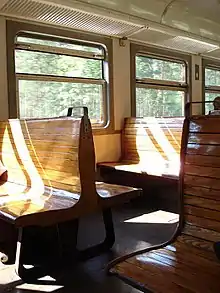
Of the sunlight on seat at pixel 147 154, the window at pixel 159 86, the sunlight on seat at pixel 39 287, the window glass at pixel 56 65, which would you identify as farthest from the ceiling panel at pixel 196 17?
the sunlight on seat at pixel 39 287

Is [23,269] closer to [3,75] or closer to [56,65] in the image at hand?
[3,75]

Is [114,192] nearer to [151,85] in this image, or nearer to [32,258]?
[32,258]

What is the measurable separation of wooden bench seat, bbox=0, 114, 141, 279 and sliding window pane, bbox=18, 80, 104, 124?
2.85 ft

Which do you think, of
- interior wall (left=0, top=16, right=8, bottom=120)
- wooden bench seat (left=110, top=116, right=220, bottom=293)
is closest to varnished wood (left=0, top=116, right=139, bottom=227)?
interior wall (left=0, top=16, right=8, bottom=120)

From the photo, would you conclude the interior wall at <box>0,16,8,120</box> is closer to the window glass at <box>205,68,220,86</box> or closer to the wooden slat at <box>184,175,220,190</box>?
the wooden slat at <box>184,175,220,190</box>

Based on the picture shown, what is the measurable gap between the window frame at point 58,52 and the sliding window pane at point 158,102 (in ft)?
2.15

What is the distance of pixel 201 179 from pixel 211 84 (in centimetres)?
529

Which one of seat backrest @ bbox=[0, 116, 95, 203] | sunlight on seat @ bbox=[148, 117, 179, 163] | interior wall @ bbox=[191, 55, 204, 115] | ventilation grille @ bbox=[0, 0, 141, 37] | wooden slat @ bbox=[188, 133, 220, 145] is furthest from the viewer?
interior wall @ bbox=[191, 55, 204, 115]

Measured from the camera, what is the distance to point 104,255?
2920 mm

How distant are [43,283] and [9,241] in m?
0.48

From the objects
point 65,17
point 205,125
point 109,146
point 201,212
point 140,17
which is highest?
point 140,17

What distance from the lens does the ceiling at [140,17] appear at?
378 cm

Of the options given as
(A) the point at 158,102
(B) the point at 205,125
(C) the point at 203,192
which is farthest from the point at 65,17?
(C) the point at 203,192

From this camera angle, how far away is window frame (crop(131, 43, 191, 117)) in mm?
5297
